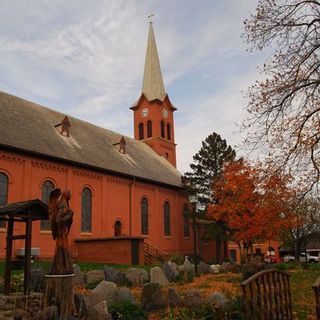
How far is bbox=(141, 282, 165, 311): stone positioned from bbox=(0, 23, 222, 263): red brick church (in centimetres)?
1576

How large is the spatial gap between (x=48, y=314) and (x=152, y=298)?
135 inches

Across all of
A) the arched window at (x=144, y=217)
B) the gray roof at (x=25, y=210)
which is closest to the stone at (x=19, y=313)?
the gray roof at (x=25, y=210)

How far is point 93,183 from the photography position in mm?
30375

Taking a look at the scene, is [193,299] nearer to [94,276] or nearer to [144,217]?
[94,276]

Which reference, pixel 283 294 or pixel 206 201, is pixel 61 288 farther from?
pixel 206 201

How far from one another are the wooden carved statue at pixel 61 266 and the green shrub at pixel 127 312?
44.3 inches

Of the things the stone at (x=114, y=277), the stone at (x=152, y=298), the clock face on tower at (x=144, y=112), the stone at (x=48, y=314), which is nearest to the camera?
the stone at (x=48, y=314)

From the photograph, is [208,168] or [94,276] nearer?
[94,276]

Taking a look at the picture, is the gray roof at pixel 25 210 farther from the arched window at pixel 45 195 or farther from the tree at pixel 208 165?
the tree at pixel 208 165

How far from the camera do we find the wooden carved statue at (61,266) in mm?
7957

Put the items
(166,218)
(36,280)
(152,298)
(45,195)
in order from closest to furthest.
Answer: (152,298) < (36,280) < (45,195) < (166,218)

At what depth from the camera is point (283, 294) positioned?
24.3ft

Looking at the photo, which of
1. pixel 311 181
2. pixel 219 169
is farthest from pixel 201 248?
pixel 311 181

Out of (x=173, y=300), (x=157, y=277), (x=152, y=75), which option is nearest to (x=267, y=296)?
(x=173, y=300)
